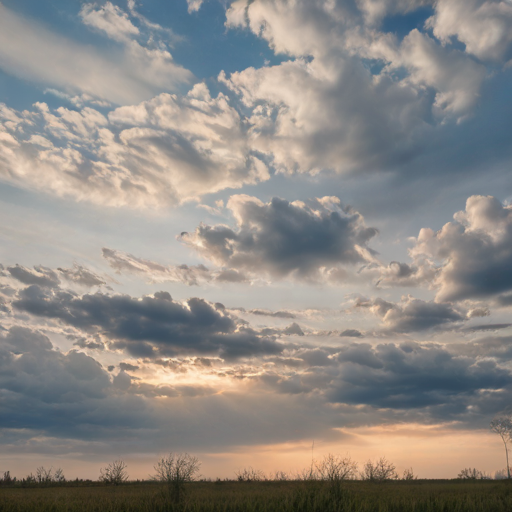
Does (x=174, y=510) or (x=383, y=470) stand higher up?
(x=174, y=510)

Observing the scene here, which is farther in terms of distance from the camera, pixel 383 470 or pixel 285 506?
pixel 383 470

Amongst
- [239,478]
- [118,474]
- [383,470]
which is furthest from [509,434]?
[118,474]

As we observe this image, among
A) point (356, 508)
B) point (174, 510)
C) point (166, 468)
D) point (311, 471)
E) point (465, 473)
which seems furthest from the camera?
point (465, 473)

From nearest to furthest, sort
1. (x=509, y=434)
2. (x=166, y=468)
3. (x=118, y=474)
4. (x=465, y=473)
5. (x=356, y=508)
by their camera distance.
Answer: (x=356, y=508)
(x=166, y=468)
(x=118, y=474)
(x=465, y=473)
(x=509, y=434)

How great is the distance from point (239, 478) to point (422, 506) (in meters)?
70.3

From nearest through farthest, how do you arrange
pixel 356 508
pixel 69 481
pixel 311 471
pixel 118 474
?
pixel 356 508 < pixel 311 471 < pixel 118 474 < pixel 69 481

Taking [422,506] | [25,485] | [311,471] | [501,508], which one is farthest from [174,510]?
[25,485]

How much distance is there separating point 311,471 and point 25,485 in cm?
8891

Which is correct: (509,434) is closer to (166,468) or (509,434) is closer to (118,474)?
(118,474)

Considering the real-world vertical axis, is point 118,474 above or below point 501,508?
below

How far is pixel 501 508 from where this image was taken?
23969 mm

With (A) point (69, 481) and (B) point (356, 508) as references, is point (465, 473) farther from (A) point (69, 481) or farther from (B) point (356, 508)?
(B) point (356, 508)

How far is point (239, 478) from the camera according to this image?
83938mm

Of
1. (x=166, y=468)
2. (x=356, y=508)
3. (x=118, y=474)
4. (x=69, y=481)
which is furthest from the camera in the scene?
(x=69, y=481)
